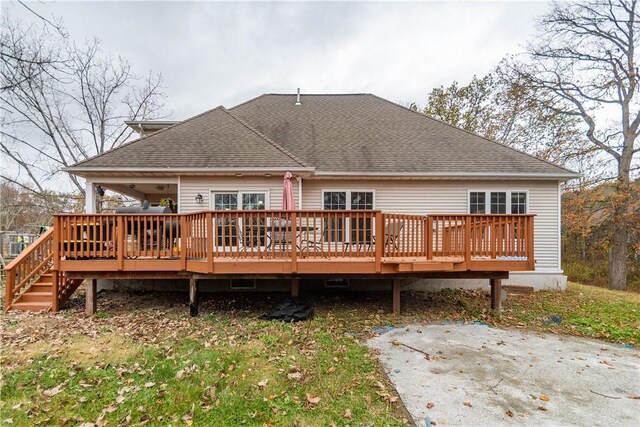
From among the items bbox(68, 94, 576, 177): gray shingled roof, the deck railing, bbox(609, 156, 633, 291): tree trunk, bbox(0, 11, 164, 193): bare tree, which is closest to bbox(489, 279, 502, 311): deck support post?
the deck railing

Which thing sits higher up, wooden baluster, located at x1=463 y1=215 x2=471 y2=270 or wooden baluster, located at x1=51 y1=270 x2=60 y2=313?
wooden baluster, located at x1=463 y1=215 x2=471 y2=270

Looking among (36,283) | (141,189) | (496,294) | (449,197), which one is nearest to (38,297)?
(36,283)

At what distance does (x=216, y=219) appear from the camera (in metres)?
5.74

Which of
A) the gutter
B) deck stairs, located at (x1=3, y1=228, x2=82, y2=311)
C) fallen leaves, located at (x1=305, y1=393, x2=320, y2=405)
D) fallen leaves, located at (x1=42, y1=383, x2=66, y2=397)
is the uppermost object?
the gutter

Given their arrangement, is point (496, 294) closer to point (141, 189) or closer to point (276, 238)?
point (276, 238)

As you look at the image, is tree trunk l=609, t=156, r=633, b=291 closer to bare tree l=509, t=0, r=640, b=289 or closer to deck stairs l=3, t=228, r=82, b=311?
bare tree l=509, t=0, r=640, b=289

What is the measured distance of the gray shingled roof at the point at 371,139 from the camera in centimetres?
871

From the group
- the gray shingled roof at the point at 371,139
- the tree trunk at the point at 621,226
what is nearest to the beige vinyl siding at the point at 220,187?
the gray shingled roof at the point at 371,139

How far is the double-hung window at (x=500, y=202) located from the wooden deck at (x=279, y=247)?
7.75 feet

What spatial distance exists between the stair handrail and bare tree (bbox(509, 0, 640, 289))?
20237 mm

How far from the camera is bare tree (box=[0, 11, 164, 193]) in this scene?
16.6 metres

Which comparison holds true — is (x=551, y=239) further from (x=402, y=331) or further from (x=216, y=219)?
(x=216, y=219)

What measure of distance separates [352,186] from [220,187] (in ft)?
12.2

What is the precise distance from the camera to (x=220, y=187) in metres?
7.96
